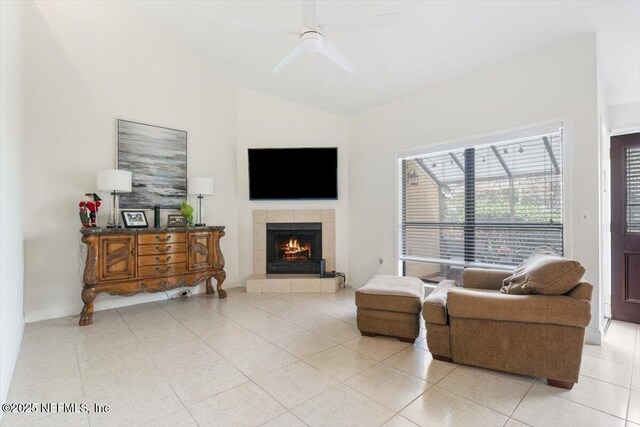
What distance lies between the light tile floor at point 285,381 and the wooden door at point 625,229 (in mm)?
312

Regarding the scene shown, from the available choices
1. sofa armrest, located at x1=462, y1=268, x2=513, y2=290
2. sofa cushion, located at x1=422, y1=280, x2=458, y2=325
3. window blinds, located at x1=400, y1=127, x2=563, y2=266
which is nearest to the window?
window blinds, located at x1=400, y1=127, x2=563, y2=266

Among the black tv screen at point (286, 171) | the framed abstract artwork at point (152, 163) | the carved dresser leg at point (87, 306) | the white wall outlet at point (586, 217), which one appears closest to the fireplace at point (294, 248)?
the black tv screen at point (286, 171)

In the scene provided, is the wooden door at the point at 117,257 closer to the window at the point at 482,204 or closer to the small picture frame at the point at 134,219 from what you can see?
the small picture frame at the point at 134,219

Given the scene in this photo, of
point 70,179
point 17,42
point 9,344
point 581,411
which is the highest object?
point 17,42

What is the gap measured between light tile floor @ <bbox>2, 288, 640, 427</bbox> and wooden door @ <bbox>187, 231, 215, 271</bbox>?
0.90 m

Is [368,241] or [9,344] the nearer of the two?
[9,344]

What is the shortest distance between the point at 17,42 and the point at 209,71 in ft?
7.31

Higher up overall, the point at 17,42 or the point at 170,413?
the point at 17,42

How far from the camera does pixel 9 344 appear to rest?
2137 millimetres

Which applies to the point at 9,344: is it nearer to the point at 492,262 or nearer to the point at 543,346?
the point at 543,346

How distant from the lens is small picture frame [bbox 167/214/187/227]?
4.03 meters

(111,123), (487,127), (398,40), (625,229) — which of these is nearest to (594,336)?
(625,229)

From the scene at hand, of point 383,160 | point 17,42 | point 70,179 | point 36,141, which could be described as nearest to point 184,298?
point 70,179

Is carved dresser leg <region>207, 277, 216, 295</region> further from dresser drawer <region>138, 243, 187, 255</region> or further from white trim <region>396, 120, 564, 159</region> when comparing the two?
white trim <region>396, 120, 564, 159</region>
